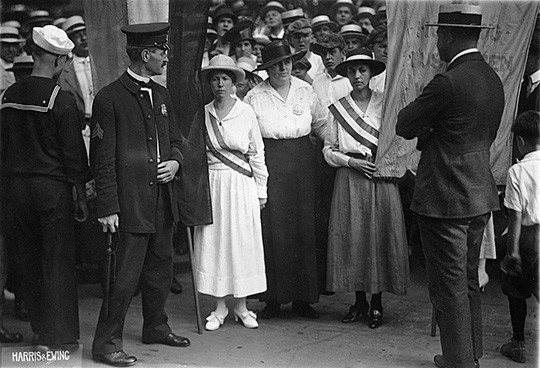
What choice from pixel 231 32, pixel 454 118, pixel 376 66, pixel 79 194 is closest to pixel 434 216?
pixel 454 118

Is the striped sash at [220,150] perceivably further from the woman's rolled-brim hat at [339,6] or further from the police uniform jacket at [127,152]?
the woman's rolled-brim hat at [339,6]

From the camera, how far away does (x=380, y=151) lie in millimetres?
5027

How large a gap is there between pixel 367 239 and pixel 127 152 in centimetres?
188

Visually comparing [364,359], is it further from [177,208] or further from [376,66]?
[376,66]

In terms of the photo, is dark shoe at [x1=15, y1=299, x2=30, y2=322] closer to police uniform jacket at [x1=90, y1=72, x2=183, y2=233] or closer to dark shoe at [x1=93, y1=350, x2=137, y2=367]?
dark shoe at [x1=93, y1=350, x2=137, y2=367]

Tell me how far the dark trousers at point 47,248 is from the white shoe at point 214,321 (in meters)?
0.97

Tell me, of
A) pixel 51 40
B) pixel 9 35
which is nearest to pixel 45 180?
pixel 51 40

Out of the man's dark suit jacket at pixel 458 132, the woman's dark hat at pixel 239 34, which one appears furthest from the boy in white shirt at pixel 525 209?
the woman's dark hat at pixel 239 34

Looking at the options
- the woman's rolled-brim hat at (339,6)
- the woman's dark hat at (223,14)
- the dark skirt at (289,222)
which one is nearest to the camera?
the dark skirt at (289,222)

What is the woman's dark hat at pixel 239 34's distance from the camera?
714 centimetres

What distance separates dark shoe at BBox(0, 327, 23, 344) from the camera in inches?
187

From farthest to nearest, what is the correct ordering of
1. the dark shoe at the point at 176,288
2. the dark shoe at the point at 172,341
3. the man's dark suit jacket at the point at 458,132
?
the dark shoe at the point at 176,288
the dark shoe at the point at 172,341
the man's dark suit jacket at the point at 458,132

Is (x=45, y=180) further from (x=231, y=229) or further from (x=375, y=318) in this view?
(x=375, y=318)

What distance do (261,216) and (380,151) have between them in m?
1.04
